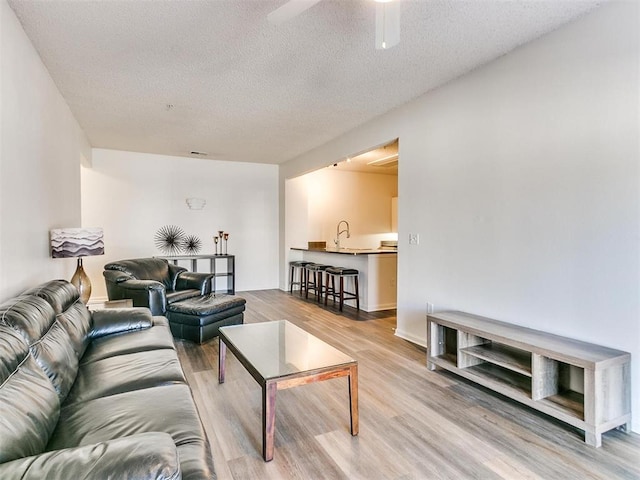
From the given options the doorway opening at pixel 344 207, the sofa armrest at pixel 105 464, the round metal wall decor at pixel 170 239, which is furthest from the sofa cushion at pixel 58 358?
the round metal wall decor at pixel 170 239

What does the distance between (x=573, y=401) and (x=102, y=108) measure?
5133mm

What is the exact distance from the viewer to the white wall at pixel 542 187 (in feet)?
7.29

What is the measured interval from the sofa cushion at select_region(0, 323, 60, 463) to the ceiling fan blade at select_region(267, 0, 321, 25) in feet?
6.29

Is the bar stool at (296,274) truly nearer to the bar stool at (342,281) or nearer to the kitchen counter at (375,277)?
the bar stool at (342,281)

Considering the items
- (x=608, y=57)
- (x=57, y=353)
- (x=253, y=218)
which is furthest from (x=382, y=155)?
(x=57, y=353)

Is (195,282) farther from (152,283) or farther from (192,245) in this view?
(192,245)

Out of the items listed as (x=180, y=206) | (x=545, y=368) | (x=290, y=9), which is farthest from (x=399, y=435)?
(x=180, y=206)

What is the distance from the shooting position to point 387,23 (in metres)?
2.02

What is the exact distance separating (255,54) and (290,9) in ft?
3.73

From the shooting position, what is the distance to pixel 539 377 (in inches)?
90.3

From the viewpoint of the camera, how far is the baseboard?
148 inches

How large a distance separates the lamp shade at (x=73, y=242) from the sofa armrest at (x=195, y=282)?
61.3 inches

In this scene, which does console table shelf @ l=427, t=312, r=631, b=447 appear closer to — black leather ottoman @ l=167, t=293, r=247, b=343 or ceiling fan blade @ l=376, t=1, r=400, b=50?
ceiling fan blade @ l=376, t=1, r=400, b=50

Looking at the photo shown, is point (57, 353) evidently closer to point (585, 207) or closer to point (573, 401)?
point (573, 401)
